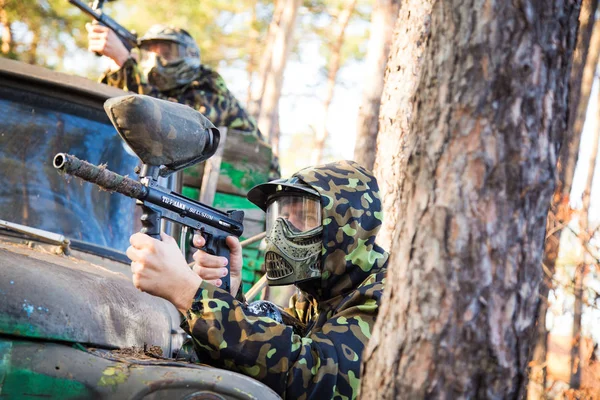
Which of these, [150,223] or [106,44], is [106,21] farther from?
[150,223]

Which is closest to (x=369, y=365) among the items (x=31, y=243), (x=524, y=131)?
(x=524, y=131)

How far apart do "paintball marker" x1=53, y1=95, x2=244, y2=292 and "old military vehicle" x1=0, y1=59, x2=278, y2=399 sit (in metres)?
0.39

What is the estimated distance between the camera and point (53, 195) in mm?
3729

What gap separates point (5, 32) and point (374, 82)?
391 inches

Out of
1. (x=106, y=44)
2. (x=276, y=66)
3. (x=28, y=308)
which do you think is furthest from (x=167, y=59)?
(x=276, y=66)

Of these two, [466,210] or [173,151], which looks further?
[173,151]

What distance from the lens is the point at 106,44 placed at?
22.2ft

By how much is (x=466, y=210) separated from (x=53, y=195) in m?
2.33

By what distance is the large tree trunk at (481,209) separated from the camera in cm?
208

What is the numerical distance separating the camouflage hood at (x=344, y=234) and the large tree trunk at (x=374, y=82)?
4.10 m

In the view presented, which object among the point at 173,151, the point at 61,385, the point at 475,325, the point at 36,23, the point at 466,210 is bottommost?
the point at 61,385

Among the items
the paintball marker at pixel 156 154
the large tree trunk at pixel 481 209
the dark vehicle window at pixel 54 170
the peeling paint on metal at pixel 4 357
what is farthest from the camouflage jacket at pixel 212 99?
the large tree trunk at pixel 481 209

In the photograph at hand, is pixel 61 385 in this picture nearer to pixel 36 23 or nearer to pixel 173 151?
pixel 173 151

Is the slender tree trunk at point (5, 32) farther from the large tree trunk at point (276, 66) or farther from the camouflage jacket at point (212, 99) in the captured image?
the camouflage jacket at point (212, 99)
